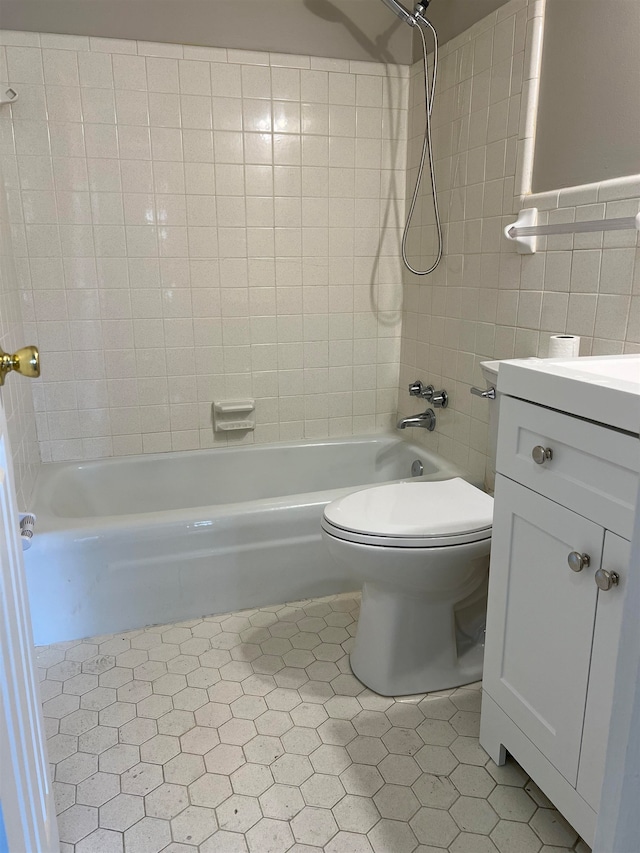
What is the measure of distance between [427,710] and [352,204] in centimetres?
185

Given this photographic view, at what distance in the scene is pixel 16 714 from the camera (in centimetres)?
77

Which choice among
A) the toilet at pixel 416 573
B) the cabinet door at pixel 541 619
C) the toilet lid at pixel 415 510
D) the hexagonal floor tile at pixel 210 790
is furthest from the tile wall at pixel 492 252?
the hexagonal floor tile at pixel 210 790

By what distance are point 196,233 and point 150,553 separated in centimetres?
119

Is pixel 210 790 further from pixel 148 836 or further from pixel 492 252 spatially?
pixel 492 252

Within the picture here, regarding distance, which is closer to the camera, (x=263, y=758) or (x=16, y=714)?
(x=16, y=714)

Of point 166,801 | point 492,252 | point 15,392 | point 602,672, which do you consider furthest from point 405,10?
point 166,801

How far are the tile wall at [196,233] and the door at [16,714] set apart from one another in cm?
151

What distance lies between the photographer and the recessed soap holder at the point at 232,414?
8.05ft

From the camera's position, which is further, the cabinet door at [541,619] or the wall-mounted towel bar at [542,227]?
the wall-mounted towel bar at [542,227]

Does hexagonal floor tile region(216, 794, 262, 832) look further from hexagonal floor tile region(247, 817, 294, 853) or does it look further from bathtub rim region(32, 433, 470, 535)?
bathtub rim region(32, 433, 470, 535)

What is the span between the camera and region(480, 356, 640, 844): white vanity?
97 centimetres

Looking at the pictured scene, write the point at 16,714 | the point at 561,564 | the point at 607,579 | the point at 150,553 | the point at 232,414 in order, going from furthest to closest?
the point at 232,414 < the point at 150,553 < the point at 561,564 < the point at 607,579 < the point at 16,714

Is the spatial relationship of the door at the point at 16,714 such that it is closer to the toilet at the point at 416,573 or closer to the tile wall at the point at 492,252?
the toilet at the point at 416,573

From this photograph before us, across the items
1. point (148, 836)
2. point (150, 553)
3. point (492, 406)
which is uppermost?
point (492, 406)
